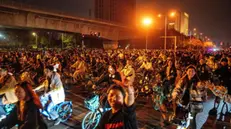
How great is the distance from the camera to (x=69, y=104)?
275 inches

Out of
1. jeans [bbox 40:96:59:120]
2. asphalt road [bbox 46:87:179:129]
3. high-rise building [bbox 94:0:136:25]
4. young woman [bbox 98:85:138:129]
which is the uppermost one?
high-rise building [bbox 94:0:136:25]

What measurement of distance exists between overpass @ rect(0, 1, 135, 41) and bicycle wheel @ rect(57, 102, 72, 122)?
25.2 meters

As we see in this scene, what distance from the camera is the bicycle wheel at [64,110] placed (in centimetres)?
675

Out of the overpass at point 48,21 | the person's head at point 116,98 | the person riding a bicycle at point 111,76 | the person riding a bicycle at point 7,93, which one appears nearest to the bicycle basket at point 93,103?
the person riding a bicycle at point 111,76

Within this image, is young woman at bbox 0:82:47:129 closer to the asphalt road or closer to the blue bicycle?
the blue bicycle

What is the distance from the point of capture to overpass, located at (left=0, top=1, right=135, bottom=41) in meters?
29.6

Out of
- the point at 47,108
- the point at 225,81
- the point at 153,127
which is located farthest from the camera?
the point at 225,81

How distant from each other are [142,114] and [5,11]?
87.9ft

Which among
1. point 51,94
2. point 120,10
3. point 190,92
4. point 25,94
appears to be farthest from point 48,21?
point 120,10

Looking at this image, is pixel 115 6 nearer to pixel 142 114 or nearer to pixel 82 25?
pixel 82 25

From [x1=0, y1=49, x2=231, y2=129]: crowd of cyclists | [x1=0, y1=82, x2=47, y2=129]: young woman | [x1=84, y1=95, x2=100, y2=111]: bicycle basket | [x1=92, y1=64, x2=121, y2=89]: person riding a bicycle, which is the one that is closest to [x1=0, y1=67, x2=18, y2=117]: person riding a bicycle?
[x1=0, y1=49, x2=231, y2=129]: crowd of cyclists

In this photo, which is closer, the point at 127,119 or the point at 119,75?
the point at 127,119

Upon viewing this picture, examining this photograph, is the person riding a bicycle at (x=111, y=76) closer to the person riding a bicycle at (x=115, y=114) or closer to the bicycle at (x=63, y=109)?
the bicycle at (x=63, y=109)

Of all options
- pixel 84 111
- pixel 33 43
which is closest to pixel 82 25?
pixel 33 43
